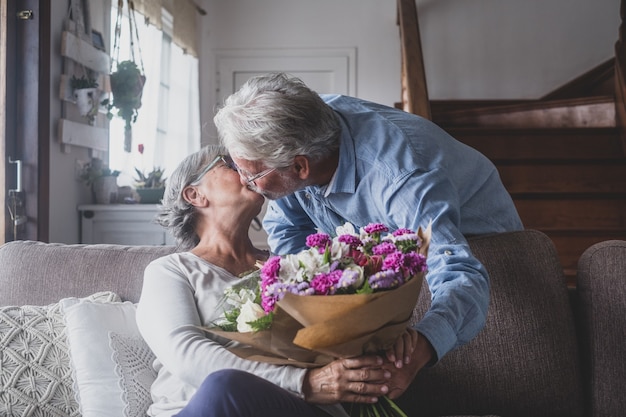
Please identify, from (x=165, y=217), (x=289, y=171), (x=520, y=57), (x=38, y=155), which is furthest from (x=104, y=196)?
(x=520, y=57)

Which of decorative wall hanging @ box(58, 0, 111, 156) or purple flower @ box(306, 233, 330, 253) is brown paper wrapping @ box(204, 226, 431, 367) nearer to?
purple flower @ box(306, 233, 330, 253)

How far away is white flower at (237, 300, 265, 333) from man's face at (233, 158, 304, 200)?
528 millimetres

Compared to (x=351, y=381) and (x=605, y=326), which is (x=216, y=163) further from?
(x=605, y=326)

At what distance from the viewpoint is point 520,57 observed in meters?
6.71

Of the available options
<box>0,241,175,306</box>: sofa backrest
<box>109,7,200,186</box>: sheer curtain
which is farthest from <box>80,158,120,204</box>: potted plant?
<box>0,241,175,306</box>: sofa backrest

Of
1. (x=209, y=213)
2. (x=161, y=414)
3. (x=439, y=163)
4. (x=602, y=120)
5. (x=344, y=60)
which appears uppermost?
(x=344, y=60)

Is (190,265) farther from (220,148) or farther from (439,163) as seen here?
(439,163)

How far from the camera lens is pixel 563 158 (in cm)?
441

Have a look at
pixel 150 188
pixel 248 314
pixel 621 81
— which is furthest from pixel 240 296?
pixel 621 81

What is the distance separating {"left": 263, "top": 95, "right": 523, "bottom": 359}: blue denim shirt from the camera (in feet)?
5.09

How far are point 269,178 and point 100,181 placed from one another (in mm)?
2844

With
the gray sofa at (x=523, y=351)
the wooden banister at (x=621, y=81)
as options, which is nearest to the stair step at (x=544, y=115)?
the wooden banister at (x=621, y=81)

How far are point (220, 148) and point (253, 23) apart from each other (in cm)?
507

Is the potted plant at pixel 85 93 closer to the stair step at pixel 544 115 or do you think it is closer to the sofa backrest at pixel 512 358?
the stair step at pixel 544 115
